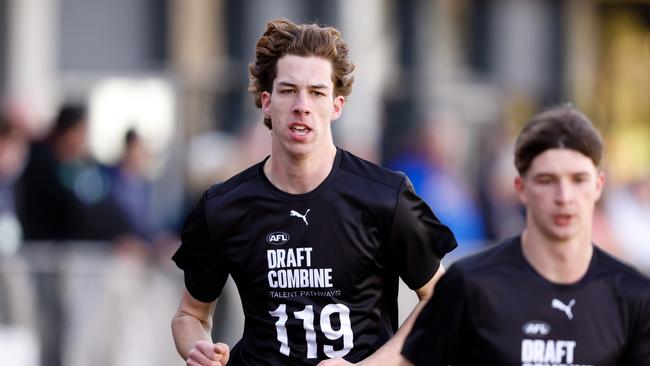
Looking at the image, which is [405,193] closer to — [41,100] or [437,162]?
[437,162]

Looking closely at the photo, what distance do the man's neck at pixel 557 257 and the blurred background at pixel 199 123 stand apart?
4.26 meters

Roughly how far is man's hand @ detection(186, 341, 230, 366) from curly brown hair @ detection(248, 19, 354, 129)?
108 centimetres

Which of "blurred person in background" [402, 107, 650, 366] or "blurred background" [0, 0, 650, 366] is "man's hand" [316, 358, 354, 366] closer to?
"blurred person in background" [402, 107, 650, 366]

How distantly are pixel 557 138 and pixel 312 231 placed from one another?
1.38m

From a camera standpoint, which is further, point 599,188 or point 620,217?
point 620,217

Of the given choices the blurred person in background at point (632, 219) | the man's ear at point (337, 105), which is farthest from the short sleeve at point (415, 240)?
the blurred person in background at point (632, 219)

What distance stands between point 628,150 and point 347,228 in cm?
1723

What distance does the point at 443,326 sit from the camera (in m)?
5.87

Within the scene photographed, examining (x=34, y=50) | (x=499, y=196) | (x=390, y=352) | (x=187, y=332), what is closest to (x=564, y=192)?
(x=390, y=352)

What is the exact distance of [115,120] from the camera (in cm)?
1733

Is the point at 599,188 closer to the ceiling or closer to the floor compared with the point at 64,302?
closer to the ceiling

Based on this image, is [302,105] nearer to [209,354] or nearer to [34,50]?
[209,354]

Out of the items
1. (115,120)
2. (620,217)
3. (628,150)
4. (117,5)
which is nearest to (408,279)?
(620,217)

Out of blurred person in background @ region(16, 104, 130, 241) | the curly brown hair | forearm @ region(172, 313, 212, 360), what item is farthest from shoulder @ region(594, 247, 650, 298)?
blurred person in background @ region(16, 104, 130, 241)
